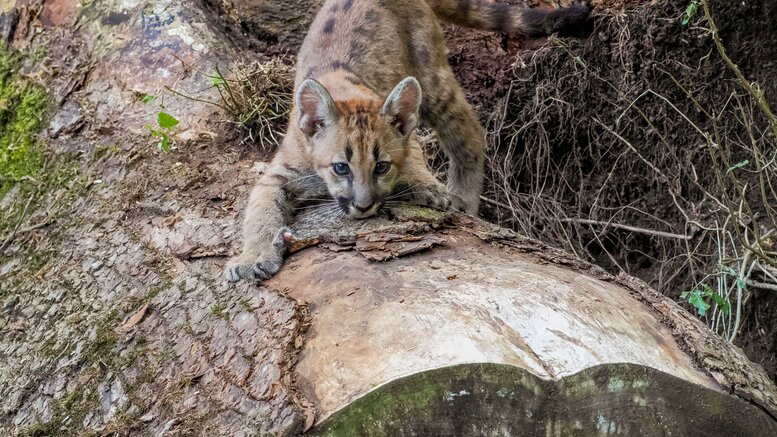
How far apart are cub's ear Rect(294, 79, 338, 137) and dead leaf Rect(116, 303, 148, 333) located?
1.59 metres

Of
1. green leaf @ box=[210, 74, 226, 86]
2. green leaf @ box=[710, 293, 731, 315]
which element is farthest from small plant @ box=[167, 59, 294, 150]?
green leaf @ box=[710, 293, 731, 315]

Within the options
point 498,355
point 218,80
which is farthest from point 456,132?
point 498,355

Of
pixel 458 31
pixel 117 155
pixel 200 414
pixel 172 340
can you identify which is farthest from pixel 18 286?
pixel 458 31

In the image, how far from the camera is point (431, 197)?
4824mm

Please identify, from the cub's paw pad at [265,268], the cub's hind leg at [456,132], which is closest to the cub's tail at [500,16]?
the cub's hind leg at [456,132]

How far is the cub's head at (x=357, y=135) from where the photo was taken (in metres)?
4.75

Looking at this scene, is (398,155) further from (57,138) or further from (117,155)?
(57,138)

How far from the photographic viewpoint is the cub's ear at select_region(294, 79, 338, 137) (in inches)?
187

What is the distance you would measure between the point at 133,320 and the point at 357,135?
1705 millimetres

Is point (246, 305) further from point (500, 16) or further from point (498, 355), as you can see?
point (500, 16)

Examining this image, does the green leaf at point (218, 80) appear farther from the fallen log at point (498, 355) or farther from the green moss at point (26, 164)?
the fallen log at point (498, 355)

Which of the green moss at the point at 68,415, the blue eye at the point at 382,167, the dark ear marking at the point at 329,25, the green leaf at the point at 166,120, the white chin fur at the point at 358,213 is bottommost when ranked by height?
the green moss at the point at 68,415

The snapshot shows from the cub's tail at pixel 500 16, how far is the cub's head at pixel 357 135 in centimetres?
178

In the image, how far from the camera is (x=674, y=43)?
6.20m
